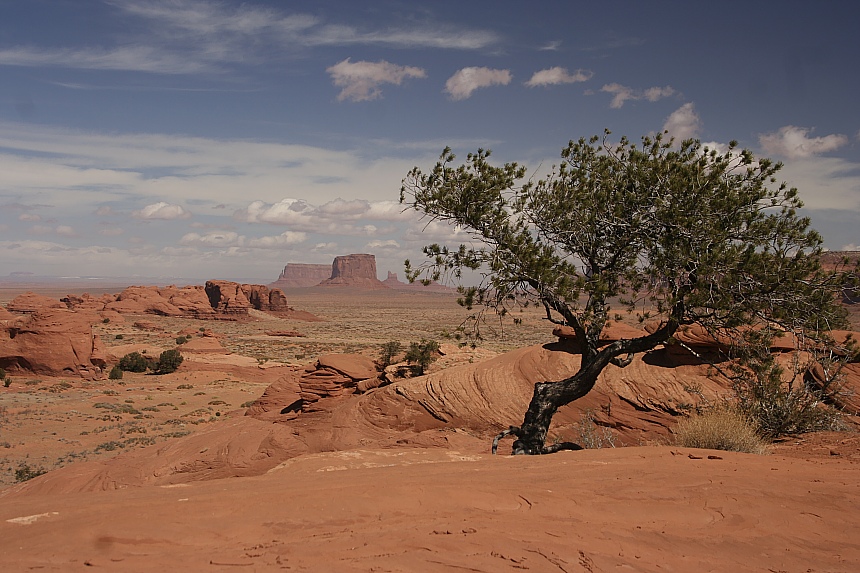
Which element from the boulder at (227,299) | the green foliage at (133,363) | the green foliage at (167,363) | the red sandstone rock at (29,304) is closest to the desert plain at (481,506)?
the green foliage at (167,363)

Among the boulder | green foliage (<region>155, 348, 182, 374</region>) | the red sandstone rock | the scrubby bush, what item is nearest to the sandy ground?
the scrubby bush

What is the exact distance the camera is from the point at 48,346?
30703 mm

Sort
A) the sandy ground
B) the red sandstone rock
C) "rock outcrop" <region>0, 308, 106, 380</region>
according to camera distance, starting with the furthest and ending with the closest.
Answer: the red sandstone rock
"rock outcrop" <region>0, 308, 106, 380</region>
the sandy ground

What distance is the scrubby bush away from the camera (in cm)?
885

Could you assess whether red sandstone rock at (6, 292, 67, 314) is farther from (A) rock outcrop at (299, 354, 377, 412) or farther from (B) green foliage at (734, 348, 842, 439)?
(B) green foliage at (734, 348, 842, 439)

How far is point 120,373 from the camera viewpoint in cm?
3256

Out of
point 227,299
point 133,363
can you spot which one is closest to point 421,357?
point 133,363

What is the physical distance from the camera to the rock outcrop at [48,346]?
3042 centimetres

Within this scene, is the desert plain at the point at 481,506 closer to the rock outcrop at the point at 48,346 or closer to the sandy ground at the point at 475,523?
the sandy ground at the point at 475,523

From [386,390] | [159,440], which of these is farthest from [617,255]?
[159,440]

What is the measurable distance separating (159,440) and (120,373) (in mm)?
15975

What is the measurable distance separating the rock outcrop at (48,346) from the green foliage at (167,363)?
3.40m

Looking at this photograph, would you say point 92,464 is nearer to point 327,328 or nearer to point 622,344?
point 622,344

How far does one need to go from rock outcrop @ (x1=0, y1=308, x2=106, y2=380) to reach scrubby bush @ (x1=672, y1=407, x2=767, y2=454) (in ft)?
110
